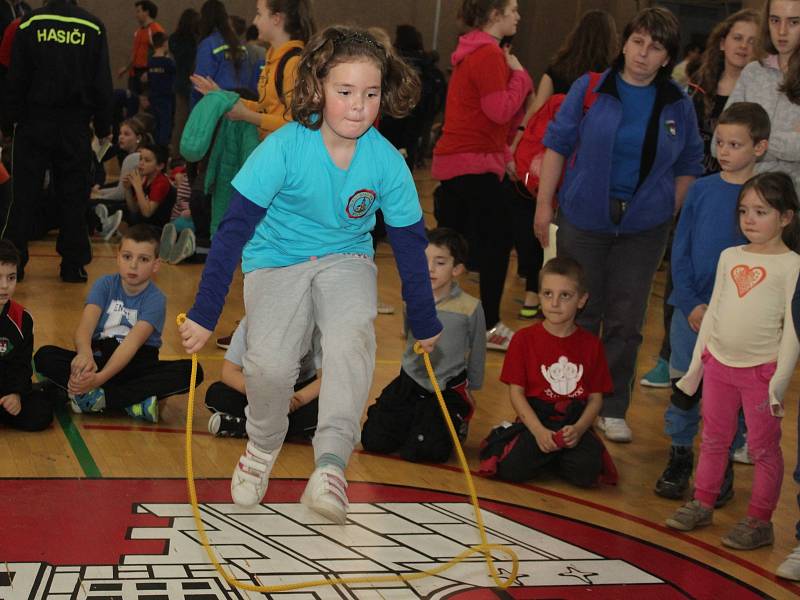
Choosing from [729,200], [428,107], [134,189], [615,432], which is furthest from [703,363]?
[428,107]

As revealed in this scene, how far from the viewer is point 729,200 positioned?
4.77 meters

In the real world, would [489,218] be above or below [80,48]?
below

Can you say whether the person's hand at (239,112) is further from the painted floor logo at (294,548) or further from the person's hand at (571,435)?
the person's hand at (571,435)

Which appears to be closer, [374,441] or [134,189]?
[374,441]

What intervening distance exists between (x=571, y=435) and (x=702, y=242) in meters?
0.94

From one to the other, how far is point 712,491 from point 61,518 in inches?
94.0

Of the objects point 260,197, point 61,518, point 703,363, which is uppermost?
point 260,197

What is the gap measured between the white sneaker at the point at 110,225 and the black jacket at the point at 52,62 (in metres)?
2.14

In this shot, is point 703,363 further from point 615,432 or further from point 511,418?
point 511,418

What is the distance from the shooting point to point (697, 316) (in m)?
4.80

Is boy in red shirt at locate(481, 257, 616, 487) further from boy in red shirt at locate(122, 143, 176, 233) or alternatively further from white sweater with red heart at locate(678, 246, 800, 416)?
boy in red shirt at locate(122, 143, 176, 233)

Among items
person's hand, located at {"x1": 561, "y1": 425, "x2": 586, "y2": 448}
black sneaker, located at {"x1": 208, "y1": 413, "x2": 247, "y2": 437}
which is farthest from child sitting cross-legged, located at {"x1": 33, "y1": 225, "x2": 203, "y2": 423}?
person's hand, located at {"x1": 561, "y1": 425, "x2": 586, "y2": 448}

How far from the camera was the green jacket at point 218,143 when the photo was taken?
643cm

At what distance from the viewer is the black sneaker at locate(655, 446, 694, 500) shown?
16.1 ft
